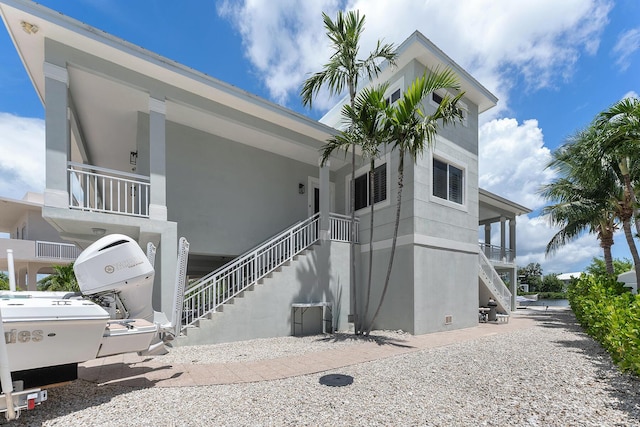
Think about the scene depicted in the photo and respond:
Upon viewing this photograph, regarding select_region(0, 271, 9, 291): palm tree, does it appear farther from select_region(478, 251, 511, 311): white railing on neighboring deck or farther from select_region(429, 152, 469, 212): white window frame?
select_region(478, 251, 511, 311): white railing on neighboring deck

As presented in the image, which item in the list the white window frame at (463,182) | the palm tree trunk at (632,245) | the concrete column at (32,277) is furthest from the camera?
the concrete column at (32,277)

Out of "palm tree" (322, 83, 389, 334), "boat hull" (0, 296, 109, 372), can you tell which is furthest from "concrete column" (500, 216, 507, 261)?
"boat hull" (0, 296, 109, 372)

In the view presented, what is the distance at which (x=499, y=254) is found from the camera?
17438 mm

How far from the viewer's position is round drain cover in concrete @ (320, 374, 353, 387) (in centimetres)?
457

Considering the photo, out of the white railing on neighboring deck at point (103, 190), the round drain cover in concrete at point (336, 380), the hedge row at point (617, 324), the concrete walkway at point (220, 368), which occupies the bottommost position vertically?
the concrete walkway at point (220, 368)

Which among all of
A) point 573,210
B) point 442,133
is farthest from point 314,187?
point 573,210

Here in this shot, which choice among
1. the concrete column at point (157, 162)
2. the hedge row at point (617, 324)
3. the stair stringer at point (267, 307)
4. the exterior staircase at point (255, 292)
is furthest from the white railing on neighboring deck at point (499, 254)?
the concrete column at point (157, 162)

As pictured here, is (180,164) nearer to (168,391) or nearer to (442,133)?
(168,391)

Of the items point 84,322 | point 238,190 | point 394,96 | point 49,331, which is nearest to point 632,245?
point 394,96

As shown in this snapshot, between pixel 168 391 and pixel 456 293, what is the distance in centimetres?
859

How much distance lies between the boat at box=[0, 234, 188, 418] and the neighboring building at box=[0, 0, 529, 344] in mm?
1785

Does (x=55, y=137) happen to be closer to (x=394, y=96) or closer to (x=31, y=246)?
(x=394, y=96)

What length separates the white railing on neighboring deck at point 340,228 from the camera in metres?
9.84

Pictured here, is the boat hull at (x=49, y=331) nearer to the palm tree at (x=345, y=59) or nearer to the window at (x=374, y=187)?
the palm tree at (x=345, y=59)
